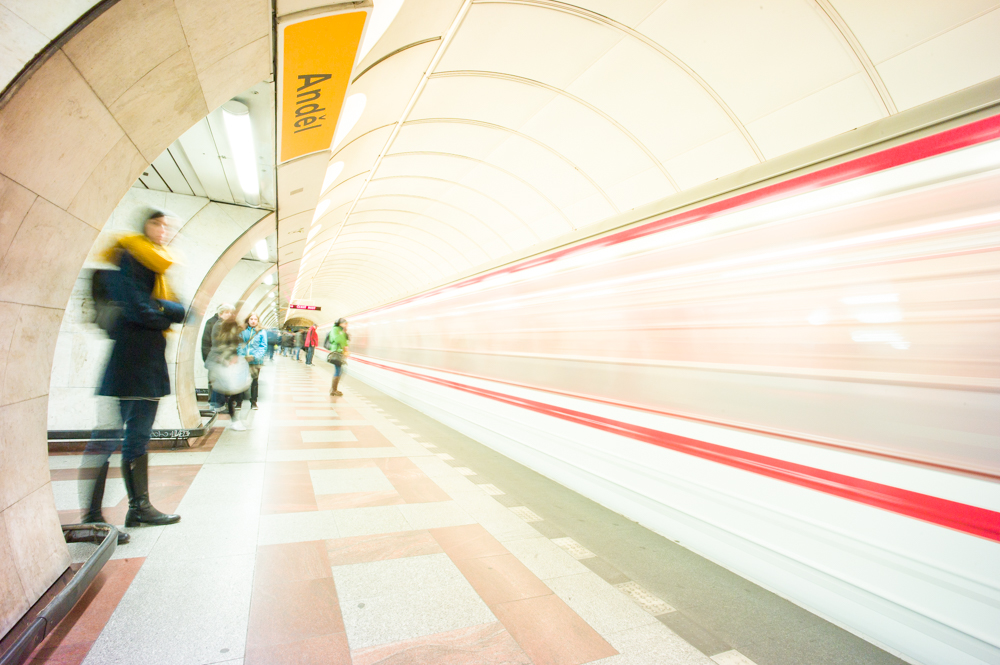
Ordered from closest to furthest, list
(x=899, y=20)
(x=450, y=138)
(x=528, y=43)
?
(x=899, y=20), (x=528, y=43), (x=450, y=138)

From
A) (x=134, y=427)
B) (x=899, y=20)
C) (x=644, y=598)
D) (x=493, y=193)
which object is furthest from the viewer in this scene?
(x=493, y=193)

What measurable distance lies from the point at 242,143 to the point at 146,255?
7.77 feet

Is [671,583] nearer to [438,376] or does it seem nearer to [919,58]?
[919,58]

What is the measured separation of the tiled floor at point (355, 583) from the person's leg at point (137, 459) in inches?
4.3

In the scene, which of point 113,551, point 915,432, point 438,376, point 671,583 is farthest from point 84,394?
point 915,432

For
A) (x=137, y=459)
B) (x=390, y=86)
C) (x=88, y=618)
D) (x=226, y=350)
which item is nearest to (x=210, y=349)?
(x=226, y=350)

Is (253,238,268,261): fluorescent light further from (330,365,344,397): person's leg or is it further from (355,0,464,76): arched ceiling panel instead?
(355,0,464,76): arched ceiling panel

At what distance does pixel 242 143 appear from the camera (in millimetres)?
4539

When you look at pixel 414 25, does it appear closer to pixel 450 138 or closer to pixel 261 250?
pixel 450 138

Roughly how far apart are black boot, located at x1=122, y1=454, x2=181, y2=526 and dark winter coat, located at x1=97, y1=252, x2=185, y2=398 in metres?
0.50

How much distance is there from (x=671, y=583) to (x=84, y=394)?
19.3 feet

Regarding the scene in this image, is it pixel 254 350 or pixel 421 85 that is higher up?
pixel 421 85

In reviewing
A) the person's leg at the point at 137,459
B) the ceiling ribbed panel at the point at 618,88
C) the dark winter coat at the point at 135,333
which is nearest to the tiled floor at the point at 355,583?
the person's leg at the point at 137,459

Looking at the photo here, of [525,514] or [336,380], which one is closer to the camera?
[525,514]
